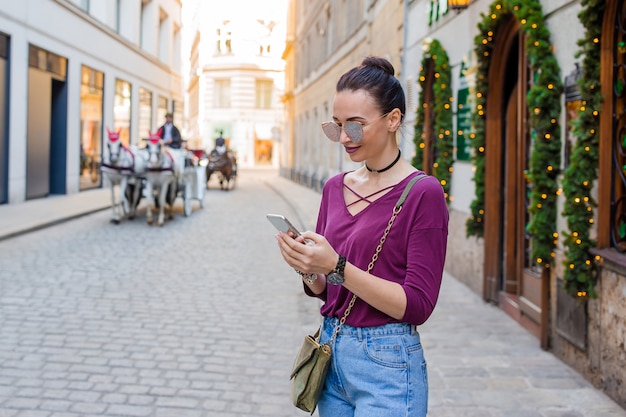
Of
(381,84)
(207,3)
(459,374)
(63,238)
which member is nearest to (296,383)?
(381,84)

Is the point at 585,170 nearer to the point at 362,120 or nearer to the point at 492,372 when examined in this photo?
the point at 492,372

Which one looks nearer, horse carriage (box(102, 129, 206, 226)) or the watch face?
the watch face

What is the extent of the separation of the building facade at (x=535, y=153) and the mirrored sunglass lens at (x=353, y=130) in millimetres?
163

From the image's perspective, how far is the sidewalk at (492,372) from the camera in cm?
471

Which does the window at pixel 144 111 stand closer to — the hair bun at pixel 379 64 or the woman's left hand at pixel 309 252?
the hair bun at pixel 379 64

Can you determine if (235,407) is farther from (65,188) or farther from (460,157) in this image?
(65,188)

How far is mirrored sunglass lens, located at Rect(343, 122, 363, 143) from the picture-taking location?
7.05 ft

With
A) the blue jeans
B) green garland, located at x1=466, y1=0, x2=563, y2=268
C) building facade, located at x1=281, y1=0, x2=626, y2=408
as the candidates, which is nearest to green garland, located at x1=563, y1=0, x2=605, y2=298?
building facade, located at x1=281, y1=0, x2=626, y2=408

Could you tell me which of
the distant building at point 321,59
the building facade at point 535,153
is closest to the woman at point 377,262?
the building facade at point 535,153

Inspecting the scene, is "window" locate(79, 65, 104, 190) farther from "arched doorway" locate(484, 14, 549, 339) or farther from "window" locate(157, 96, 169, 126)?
"arched doorway" locate(484, 14, 549, 339)

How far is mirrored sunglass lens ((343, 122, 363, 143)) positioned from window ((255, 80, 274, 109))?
207 feet

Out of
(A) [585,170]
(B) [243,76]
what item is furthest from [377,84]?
(B) [243,76]

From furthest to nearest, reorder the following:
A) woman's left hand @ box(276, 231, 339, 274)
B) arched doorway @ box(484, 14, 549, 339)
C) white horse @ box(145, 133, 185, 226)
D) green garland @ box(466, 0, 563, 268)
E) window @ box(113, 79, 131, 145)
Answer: window @ box(113, 79, 131, 145) → white horse @ box(145, 133, 185, 226) → arched doorway @ box(484, 14, 549, 339) → green garland @ box(466, 0, 563, 268) → woman's left hand @ box(276, 231, 339, 274)

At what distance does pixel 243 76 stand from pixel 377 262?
63.1 metres
